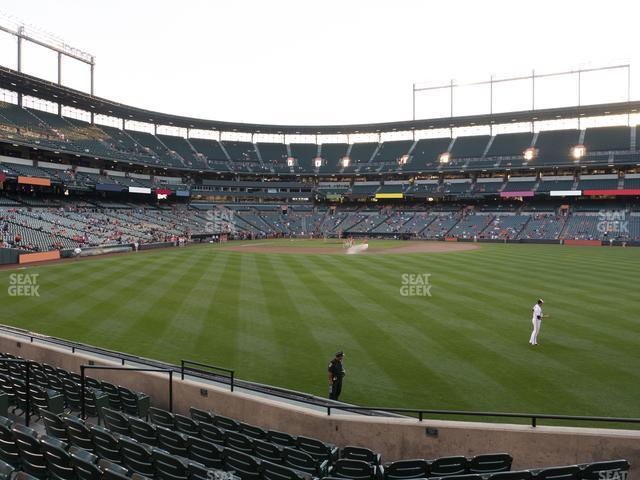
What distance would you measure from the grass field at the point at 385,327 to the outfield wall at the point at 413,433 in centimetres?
277

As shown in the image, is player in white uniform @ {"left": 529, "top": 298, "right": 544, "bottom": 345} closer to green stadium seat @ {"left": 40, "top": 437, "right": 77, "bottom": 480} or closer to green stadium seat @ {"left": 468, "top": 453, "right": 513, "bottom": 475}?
green stadium seat @ {"left": 468, "top": 453, "right": 513, "bottom": 475}

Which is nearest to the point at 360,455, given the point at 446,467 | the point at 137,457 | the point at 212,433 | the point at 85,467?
the point at 446,467

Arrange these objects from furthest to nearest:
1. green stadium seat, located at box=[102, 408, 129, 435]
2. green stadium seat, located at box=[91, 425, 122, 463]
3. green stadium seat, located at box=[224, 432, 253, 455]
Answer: green stadium seat, located at box=[102, 408, 129, 435], green stadium seat, located at box=[224, 432, 253, 455], green stadium seat, located at box=[91, 425, 122, 463]

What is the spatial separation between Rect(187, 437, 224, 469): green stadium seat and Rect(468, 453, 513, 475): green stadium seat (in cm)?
451

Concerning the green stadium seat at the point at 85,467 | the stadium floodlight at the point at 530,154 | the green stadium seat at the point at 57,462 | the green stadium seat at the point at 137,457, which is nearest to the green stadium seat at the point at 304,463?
the green stadium seat at the point at 137,457

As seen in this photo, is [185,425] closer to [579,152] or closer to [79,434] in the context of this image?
[79,434]

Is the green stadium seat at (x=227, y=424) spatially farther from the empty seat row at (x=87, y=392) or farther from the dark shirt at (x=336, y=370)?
the dark shirt at (x=336, y=370)

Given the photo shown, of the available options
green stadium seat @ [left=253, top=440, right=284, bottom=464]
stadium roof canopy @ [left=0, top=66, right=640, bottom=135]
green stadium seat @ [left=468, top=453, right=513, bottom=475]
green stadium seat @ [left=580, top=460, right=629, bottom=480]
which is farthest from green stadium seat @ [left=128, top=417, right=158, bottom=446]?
stadium roof canopy @ [left=0, top=66, right=640, bottom=135]

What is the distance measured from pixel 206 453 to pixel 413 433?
14.4 feet

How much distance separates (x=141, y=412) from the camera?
10.4 meters

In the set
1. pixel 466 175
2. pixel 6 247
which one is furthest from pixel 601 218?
pixel 6 247

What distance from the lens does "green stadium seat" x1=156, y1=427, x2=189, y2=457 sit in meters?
7.70

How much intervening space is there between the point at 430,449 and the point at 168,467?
5.41m

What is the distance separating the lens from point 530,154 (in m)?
81.2
